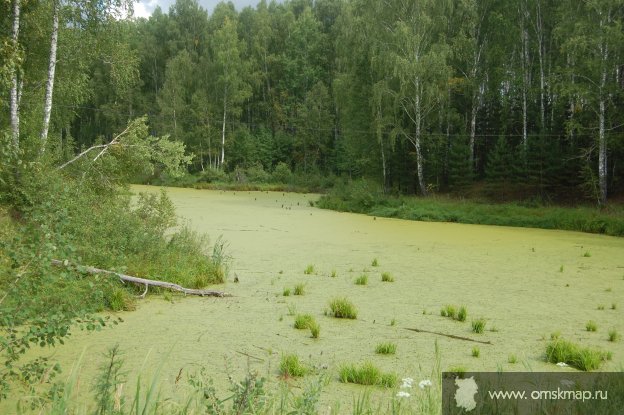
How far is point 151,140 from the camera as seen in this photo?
24.7 ft

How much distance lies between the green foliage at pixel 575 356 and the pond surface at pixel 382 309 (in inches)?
3.1

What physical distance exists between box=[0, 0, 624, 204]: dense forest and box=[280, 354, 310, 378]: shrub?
3005mm

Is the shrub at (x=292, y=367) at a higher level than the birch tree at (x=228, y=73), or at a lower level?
lower

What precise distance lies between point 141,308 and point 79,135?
3474 centimetres

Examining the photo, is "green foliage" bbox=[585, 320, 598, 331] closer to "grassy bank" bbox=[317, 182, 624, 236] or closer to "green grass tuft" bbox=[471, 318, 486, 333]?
"green grass tuft" bbox=[471, 318, 486, 333]

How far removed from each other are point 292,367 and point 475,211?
11971 millimetres

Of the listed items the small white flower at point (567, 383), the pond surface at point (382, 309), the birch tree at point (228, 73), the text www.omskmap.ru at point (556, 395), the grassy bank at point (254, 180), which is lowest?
the pond surface at point (382, 309)

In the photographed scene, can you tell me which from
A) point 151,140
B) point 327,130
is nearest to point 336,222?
point 151,140

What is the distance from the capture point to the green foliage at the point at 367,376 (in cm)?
297

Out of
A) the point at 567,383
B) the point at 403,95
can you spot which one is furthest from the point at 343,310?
the point at 403,95


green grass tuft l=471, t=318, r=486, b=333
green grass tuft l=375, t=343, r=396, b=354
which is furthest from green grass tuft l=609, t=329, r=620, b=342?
green grass tuft l=375, t=343, r=396, b=354

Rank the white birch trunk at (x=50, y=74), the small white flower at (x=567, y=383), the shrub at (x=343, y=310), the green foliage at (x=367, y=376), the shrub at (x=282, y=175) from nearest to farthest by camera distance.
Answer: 1. the small white flower at (x=567, y=383)
2. the green foliage at (x=367, y=376)
3. the shrub at (x=343, y=310)
4. the white birch trunk at (x=50, y=74)
5. the shrub at (x=282, y=175)

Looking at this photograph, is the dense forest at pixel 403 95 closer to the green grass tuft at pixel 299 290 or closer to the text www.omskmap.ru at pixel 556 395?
the green grass tuft at pixel 299 290

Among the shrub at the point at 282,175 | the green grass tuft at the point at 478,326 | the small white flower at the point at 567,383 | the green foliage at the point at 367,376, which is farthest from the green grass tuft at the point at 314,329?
the shrub at the point at 282,175
